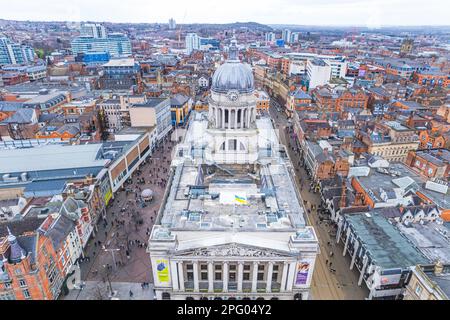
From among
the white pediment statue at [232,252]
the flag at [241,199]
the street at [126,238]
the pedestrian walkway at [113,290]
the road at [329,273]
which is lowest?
the street at [126,238]

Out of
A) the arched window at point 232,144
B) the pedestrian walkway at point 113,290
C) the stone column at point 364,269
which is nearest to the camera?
the stone column at point 364,269

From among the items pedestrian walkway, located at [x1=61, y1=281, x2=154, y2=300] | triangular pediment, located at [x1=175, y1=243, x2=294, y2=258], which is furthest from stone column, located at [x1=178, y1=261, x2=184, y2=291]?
pedestrian walkway, located at [x1=61, y1=281, x2=154, y2=300]

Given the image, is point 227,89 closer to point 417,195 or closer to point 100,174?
point 100,174

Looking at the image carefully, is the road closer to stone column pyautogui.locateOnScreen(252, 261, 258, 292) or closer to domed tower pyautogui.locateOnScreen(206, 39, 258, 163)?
stone column pyautogui.locateOnScreen(252, 261, 258, 292)

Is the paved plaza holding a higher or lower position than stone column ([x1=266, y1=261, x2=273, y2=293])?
lower

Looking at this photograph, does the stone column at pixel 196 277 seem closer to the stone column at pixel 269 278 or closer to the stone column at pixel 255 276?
the stone column at pixel 255 276

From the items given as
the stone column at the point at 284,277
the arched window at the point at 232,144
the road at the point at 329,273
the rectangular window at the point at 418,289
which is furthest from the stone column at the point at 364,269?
the arched window at the point at 232,144

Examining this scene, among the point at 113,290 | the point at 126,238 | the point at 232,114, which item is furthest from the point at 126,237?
the point at 232,114
